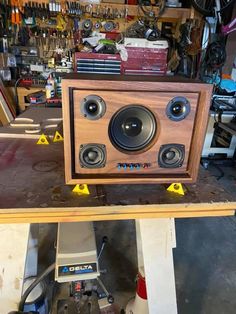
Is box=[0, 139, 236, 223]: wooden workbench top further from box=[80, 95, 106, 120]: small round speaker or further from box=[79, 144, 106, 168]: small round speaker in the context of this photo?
box=[80, 95, 106, 120]: small round speaker

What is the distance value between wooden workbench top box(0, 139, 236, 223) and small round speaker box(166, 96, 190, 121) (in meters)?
0.20

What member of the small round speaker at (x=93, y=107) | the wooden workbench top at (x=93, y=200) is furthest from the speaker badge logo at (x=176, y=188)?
the small round speaker at (x=93, y=107)

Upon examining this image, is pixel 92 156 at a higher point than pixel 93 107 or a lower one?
lower

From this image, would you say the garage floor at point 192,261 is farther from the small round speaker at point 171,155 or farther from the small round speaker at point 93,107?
the small round speaker at point 93,107

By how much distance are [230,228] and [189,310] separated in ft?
2.52

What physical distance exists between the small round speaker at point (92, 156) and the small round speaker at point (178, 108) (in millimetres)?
179

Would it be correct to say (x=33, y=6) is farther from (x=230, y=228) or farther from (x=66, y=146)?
(x=230, y=228)

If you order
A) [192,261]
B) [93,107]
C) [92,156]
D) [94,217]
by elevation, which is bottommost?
[192,261]

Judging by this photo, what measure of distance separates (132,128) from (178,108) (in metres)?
0.12

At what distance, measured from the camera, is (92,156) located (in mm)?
611

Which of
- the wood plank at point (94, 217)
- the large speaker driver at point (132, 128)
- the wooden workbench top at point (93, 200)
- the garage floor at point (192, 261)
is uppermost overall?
the large speaker driver at point (132, 128)

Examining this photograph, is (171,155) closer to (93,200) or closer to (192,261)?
(93,200)

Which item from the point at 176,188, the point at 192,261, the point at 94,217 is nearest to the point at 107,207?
the point at 94,217

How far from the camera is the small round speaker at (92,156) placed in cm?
60
